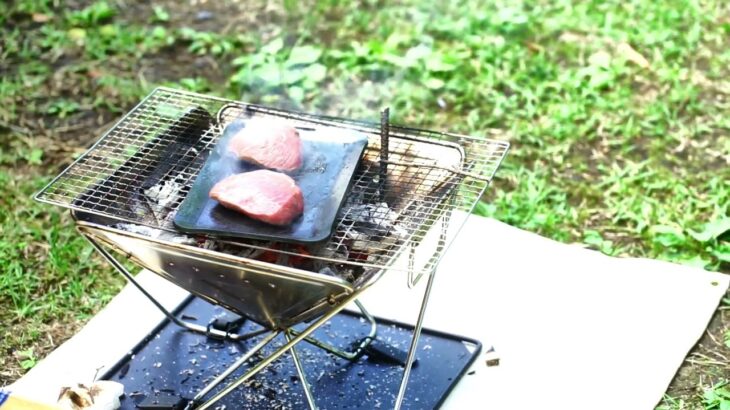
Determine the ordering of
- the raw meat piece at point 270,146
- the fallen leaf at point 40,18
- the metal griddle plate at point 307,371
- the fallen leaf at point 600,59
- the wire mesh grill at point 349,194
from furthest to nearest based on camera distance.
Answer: the fallen leaf at point 40,18
the fallen leaf at point 600,59
the metal griddle plate at point 307,371
the raw meat piece at point 270,146
the wire mesh grill at point 349,194

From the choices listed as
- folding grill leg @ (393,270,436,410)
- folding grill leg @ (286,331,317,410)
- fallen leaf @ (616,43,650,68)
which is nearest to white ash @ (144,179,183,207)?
folding grill leg @ (286,331,317,410)

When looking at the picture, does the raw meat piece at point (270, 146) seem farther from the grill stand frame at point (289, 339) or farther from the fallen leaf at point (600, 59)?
the fallen leaf at point (600, 59)

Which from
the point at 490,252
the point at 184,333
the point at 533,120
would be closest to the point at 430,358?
the point at 490,252

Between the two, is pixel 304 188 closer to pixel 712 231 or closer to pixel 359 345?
pixel 359 345

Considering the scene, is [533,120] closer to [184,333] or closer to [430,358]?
[430,358]

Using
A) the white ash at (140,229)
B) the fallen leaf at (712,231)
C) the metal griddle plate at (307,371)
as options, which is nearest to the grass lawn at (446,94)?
the fallen leaf at (712,231)

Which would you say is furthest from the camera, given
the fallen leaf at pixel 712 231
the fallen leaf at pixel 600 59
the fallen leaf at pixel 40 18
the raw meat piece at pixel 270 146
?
the fallen leaf at pixel 40 18
